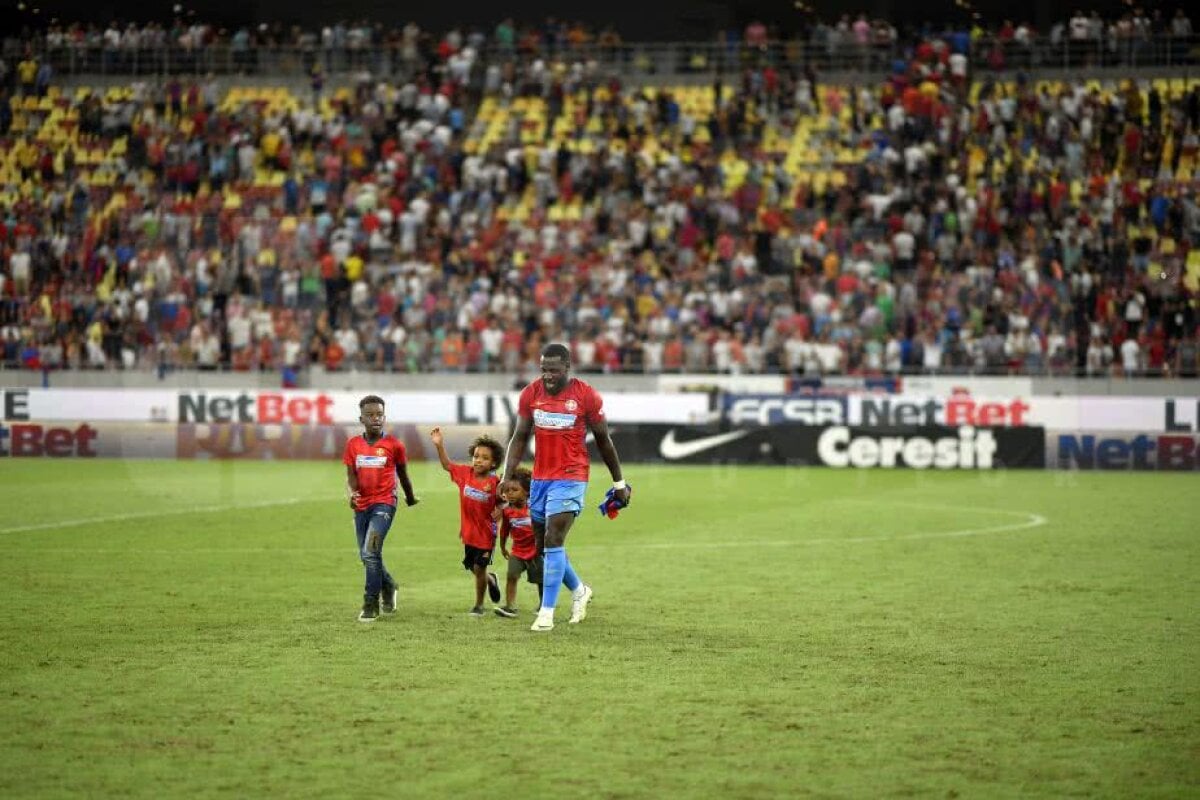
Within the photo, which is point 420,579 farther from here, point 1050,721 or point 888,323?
point 888,323

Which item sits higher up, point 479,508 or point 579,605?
point 479,508

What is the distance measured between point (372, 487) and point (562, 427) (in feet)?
5.05

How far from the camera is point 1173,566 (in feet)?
52.0

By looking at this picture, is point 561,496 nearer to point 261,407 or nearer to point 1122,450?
point 1122,450

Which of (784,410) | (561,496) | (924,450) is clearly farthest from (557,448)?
(784,410)

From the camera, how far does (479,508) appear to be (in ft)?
39.6

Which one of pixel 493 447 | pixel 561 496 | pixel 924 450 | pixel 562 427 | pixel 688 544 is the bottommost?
pixel 688 544

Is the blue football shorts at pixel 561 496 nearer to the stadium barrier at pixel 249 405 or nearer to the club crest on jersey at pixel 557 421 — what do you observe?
the club crest on jersey at pixel 557 421

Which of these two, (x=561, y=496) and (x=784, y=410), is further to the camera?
(x=784, y=410)

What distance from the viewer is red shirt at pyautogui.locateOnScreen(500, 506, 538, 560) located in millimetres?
12109

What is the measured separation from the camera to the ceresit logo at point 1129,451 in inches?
1197

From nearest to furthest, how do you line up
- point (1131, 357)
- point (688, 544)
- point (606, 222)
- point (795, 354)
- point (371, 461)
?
point (371, 461), point (688, 544), point (1131, 357), point (795, 354), point (606, 222)

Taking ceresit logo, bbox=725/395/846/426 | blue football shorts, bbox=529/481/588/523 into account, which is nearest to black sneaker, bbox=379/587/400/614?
blue football shorts, bbox=529/481/588/523

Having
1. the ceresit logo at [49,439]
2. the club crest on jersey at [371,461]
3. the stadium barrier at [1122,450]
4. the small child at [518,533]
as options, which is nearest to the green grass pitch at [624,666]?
the small child at [518,533]
